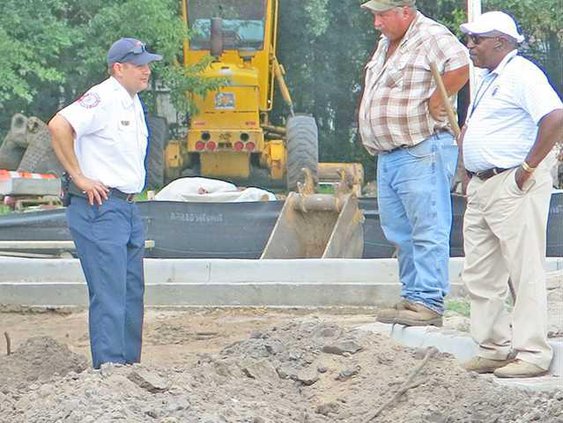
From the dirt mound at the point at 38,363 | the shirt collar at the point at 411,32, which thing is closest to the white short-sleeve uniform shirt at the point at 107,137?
the dirt mound at the point at 38,363

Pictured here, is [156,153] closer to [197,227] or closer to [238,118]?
[238,118]

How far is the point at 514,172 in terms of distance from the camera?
20.3 feet

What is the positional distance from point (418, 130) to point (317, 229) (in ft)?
16.5

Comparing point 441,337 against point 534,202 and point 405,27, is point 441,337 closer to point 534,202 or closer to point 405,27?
point 534,202

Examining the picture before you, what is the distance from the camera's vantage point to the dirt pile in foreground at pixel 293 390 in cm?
521

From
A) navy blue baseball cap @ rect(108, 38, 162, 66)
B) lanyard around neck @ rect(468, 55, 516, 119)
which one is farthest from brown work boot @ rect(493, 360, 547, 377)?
navy blue baseball cap @ rect(108, 38, 162, 66)

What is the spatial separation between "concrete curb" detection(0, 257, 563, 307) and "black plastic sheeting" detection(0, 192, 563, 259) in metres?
0.93

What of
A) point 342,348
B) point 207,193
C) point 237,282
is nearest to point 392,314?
point 342,348

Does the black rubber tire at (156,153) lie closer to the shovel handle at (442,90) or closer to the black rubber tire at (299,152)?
the black rubber tire at (299,152)

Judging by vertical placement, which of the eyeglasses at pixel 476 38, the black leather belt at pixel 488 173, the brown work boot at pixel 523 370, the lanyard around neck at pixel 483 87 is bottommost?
the brown work boot at pixel 523 370

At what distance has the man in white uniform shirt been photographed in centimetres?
677

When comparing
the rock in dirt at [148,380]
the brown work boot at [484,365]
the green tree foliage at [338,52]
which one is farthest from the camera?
the green tree foliage at [338,52]

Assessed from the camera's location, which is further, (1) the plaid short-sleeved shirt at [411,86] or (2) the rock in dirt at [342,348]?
(1) the plaid short-sleeved shirt at [411,86]

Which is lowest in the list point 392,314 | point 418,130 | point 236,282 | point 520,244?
point 236,282
